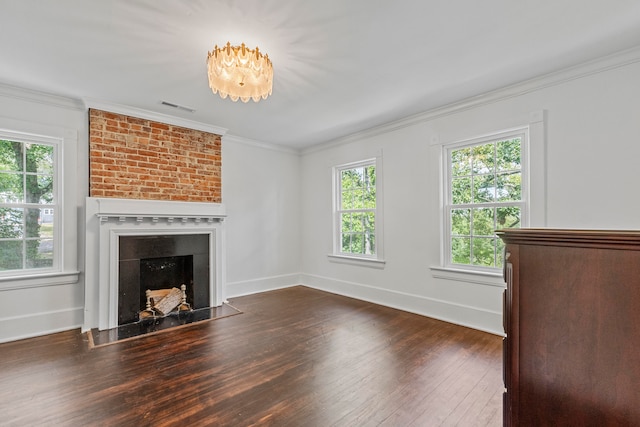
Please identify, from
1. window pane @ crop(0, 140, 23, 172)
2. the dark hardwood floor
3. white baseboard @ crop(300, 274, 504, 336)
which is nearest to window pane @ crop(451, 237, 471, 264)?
white baseboard @ crop(300, 274, 504, 336)

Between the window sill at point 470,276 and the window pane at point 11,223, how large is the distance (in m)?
4.76

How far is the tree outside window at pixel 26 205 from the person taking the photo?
10.3 feet

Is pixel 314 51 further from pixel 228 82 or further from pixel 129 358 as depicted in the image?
pixel 129 358

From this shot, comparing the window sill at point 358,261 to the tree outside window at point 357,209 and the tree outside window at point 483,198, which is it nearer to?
the tree outside window at point 357,209

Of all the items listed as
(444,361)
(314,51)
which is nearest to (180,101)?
(314,51)

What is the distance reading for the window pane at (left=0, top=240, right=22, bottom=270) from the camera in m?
3.10

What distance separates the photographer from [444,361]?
2537 millimetres

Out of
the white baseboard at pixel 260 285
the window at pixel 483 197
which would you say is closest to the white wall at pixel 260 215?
the white baseboard at pixel 260 285

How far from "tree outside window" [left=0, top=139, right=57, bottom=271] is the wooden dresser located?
4410 mm

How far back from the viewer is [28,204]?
127 inches

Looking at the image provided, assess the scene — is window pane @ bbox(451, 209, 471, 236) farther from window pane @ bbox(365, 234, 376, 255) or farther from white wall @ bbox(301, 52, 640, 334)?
window pane @ bbox(365, 234, 376, 255)

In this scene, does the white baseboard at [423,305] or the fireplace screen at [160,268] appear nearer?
the white baseboard at [423,305]

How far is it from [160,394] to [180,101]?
2.99 m

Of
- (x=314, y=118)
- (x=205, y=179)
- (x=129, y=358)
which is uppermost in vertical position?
(x=314, y=118)
